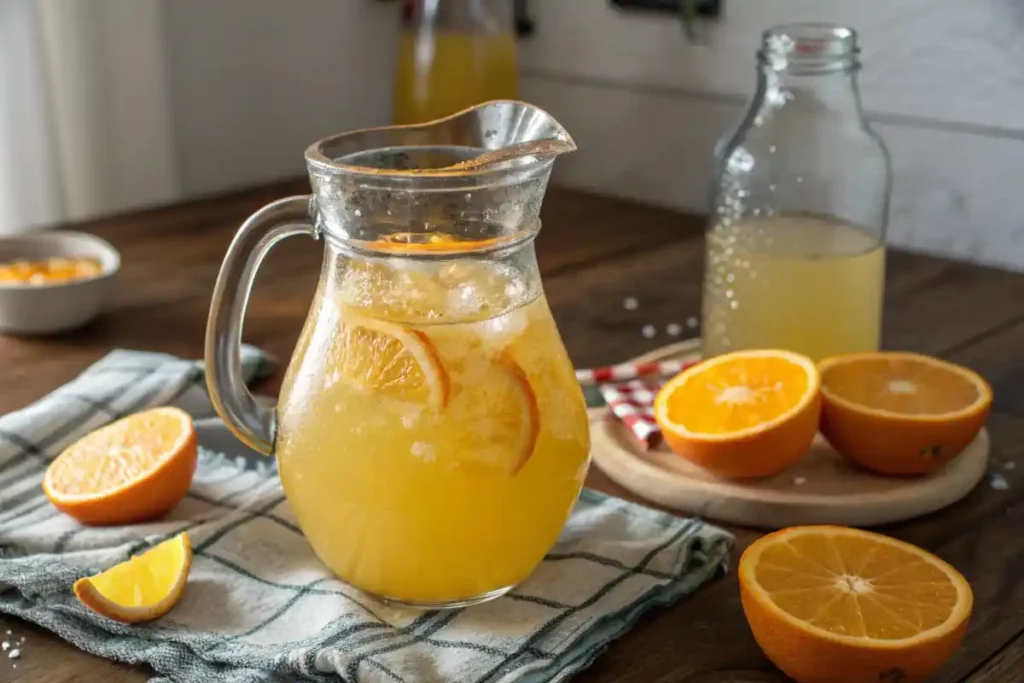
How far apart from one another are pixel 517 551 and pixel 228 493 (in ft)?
0.90

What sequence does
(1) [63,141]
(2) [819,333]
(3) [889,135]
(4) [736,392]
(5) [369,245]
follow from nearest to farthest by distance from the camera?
(5) [369,245], (4) [736,392], (2) [819,333], (3) [889,135], (1) [63,141]

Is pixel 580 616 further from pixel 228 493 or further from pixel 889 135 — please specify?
pixel 889 135

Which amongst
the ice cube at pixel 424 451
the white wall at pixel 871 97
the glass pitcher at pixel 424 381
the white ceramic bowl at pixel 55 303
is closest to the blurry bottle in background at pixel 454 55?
the white wall at pixel 871 97

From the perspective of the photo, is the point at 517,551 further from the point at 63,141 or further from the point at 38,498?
the point at 63,141

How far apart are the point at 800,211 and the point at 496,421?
0.54 m

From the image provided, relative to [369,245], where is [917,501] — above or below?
below

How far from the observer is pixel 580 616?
2.45ft

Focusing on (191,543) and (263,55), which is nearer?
(191,543)

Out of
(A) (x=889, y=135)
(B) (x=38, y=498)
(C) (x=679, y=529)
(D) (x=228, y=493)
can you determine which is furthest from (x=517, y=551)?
(A) (x=889, y=135)

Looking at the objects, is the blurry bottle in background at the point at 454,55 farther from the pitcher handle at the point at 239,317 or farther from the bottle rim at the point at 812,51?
the pitcher handle at the point at 239,317

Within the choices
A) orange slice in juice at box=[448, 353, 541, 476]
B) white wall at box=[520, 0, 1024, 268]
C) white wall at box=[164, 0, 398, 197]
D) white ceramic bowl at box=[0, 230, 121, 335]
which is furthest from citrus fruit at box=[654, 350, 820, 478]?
white wall at box=[164, 0, 398, 197]

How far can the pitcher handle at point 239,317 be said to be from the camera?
75 cm

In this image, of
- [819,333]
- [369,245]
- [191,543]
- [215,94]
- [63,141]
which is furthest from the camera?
[215,94]

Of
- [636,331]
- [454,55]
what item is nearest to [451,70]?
[454,55]
